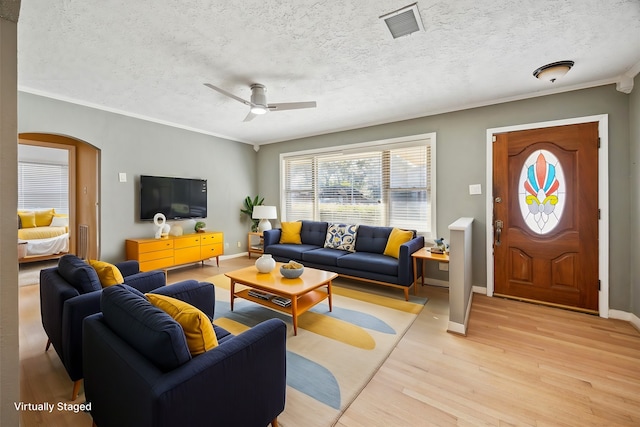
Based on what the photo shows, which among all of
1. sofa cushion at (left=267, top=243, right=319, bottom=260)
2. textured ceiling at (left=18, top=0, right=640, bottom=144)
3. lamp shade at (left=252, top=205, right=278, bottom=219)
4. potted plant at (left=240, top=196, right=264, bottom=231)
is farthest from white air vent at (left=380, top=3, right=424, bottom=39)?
potted plant at (left=240, top=196, right=264, bottom=231)

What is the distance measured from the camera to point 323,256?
4031mm

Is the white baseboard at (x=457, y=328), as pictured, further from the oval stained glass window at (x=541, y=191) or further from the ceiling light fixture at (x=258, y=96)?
the ceiling light fixture at (x=258, y=96)

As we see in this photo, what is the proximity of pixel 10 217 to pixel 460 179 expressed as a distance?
13.8 ft

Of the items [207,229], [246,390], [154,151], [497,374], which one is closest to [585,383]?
[497,374]

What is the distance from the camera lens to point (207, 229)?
5273mm

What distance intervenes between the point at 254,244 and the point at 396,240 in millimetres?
3387

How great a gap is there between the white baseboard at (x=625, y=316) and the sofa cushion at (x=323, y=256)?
3085mm

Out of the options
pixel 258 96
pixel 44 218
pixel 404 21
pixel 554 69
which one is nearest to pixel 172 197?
pixel 258 96

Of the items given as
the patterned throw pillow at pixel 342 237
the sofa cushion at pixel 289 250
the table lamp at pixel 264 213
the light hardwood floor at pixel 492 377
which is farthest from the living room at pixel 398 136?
the sofa cushion at pixel 289 250

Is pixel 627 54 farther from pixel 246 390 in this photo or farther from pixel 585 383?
pixel 246 390

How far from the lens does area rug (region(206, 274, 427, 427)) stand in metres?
1.67

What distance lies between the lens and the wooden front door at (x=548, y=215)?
295 centimetres

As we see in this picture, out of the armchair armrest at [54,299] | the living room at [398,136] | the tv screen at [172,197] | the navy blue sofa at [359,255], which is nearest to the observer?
the armchair armrest at [54,299]

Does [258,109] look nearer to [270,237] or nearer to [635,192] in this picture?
[270,237]
